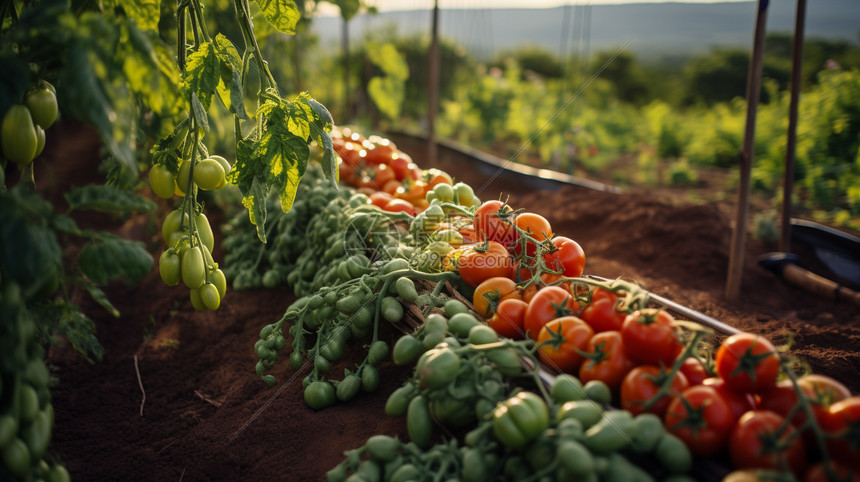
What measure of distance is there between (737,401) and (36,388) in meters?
1.75

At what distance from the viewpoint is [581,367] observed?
1.54 m

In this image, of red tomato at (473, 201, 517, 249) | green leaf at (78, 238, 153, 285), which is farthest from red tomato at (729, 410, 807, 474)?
green leaf at (78, 238, 153, 285)

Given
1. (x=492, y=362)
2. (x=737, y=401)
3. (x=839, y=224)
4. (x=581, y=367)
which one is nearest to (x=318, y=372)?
(x=492, y=362)

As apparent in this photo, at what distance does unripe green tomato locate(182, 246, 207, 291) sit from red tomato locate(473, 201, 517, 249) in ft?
3.36

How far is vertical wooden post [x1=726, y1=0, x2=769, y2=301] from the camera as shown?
3086 millimetres

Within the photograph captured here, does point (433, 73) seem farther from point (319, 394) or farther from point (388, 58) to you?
point (319, 394)

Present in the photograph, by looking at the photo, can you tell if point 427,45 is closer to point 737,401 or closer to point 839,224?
point 839,224

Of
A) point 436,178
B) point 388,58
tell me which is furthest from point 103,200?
point 388,58

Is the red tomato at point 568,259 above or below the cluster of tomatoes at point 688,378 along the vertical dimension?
above

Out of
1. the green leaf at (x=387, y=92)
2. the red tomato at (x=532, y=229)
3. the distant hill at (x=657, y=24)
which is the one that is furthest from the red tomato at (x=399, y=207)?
the distant hill at (x=657, y=24)

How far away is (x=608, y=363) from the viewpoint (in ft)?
4.87

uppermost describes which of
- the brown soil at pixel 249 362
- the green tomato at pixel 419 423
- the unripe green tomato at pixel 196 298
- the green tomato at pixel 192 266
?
the green tomato at pixel 192 266

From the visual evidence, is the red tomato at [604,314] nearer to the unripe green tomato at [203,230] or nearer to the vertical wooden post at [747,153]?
the unripe green tomato at [203,230]

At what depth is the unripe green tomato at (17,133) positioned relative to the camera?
121 cm
